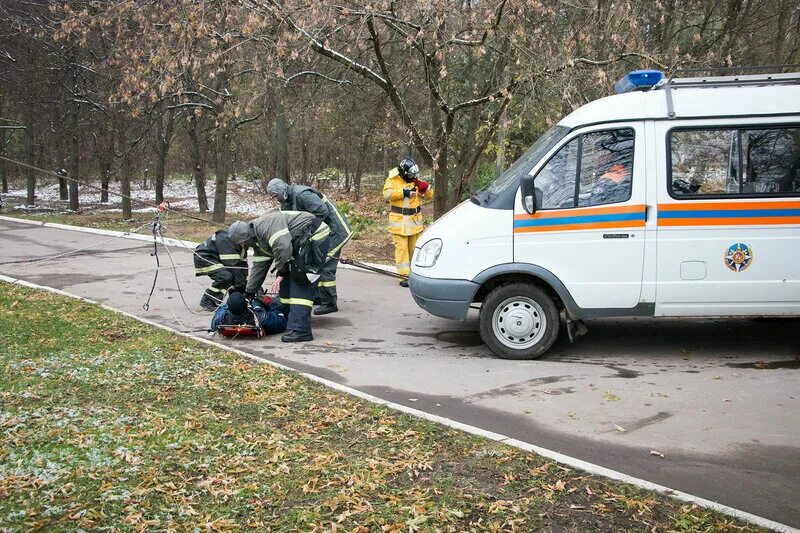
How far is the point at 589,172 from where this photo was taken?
7566mm

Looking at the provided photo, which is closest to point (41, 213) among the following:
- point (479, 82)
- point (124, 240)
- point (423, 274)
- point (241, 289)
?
point (124, 240)

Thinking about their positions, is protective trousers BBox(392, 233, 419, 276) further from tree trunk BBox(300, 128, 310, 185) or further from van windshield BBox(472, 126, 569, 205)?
tree trunk BBox(300, 128, 310, 185)

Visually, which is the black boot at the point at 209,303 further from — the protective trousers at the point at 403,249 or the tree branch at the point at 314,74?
the tree branch at the point at 314,74

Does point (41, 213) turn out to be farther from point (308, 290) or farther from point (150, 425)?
point (150, 425)

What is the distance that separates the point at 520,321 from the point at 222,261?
13.2 feet

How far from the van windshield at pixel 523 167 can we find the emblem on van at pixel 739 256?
1.94m

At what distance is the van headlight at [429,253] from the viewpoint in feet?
26.2

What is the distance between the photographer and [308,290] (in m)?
8.75

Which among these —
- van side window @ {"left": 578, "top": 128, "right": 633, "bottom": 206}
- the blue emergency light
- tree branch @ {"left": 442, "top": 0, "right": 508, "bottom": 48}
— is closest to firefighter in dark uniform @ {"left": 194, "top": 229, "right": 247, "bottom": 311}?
van side window @ {"left": 578, "top": 128, "right": 633, "bottom": 206}

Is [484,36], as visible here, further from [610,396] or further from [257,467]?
[257,467]

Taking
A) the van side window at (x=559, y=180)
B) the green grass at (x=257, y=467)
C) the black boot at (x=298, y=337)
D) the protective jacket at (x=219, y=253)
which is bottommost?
the green grass at (x=257, y=467)

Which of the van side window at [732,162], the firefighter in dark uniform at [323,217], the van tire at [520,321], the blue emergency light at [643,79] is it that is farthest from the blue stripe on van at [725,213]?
the firefighter in dark uniform at [323,217]

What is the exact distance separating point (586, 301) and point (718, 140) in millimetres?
1997

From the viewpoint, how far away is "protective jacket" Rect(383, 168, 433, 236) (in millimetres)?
11461
